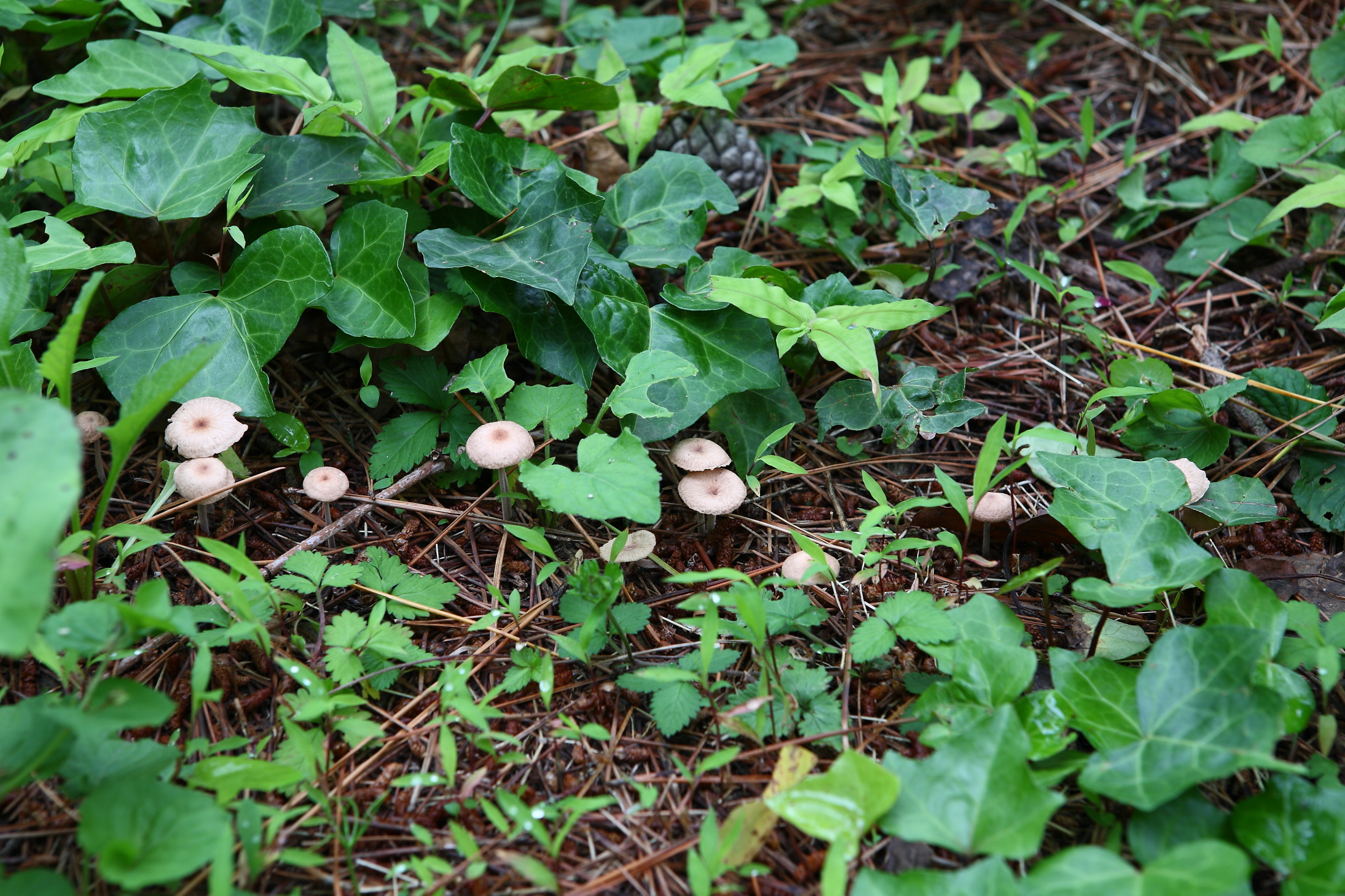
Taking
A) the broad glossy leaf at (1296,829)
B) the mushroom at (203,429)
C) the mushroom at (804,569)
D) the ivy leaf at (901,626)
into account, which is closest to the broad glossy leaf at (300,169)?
the mushroom at (203,429)

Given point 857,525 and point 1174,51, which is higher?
point 1174,51

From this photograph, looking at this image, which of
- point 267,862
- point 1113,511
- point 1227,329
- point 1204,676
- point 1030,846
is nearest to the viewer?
point 1030,846

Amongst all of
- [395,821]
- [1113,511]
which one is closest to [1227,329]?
[1113,511]

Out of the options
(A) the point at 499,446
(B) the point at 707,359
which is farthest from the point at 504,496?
(B) the point at 707,359

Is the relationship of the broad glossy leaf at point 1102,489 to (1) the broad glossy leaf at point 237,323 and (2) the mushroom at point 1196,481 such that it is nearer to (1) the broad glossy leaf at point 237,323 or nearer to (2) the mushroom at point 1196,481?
(2) the mushroom at point 1196,481

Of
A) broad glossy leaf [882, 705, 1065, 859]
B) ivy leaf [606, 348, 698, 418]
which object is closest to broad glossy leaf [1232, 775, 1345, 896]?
broad glossy leaf [882, 705, 1065, 859]

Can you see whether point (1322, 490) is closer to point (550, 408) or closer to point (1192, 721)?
point (1192, 721)

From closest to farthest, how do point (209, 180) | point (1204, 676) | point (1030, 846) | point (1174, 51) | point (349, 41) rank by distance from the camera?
point (1030, 846) → point (1204, 676) → point (209, 180) → point (349, 41) → point (1174, 51)

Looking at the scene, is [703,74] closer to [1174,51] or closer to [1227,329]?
[1227,329]
